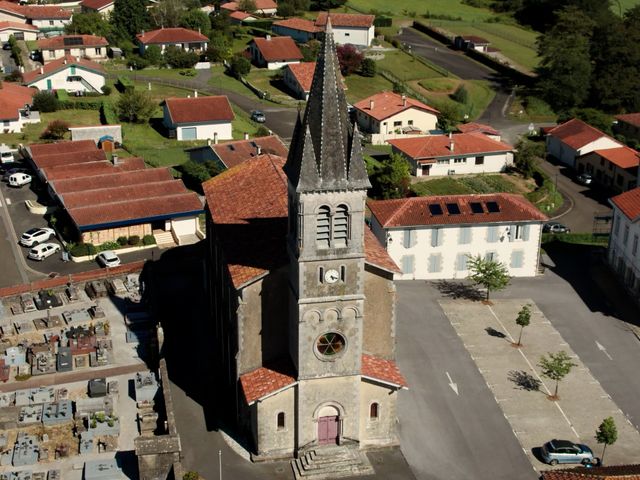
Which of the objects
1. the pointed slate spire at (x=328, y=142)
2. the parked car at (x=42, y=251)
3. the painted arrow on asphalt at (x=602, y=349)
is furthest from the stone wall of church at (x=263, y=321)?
the parked car at (x=42, y=251)

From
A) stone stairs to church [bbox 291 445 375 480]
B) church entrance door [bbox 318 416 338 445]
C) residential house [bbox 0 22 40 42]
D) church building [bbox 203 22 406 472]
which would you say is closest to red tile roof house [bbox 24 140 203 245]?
church building [bbox 203 22 406 472]

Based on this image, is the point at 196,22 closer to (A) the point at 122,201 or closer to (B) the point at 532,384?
(A) the point at 122,201

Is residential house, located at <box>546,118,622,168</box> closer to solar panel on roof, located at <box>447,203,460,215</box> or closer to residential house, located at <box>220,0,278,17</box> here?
solar panel on roof, located at <box>447,203,460,215</box>

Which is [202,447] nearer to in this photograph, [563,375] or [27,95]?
[563,375]

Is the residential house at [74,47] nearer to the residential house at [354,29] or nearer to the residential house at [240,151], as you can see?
the residential house at [354,29]

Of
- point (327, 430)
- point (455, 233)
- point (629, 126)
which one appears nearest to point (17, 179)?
point (455, 233)
